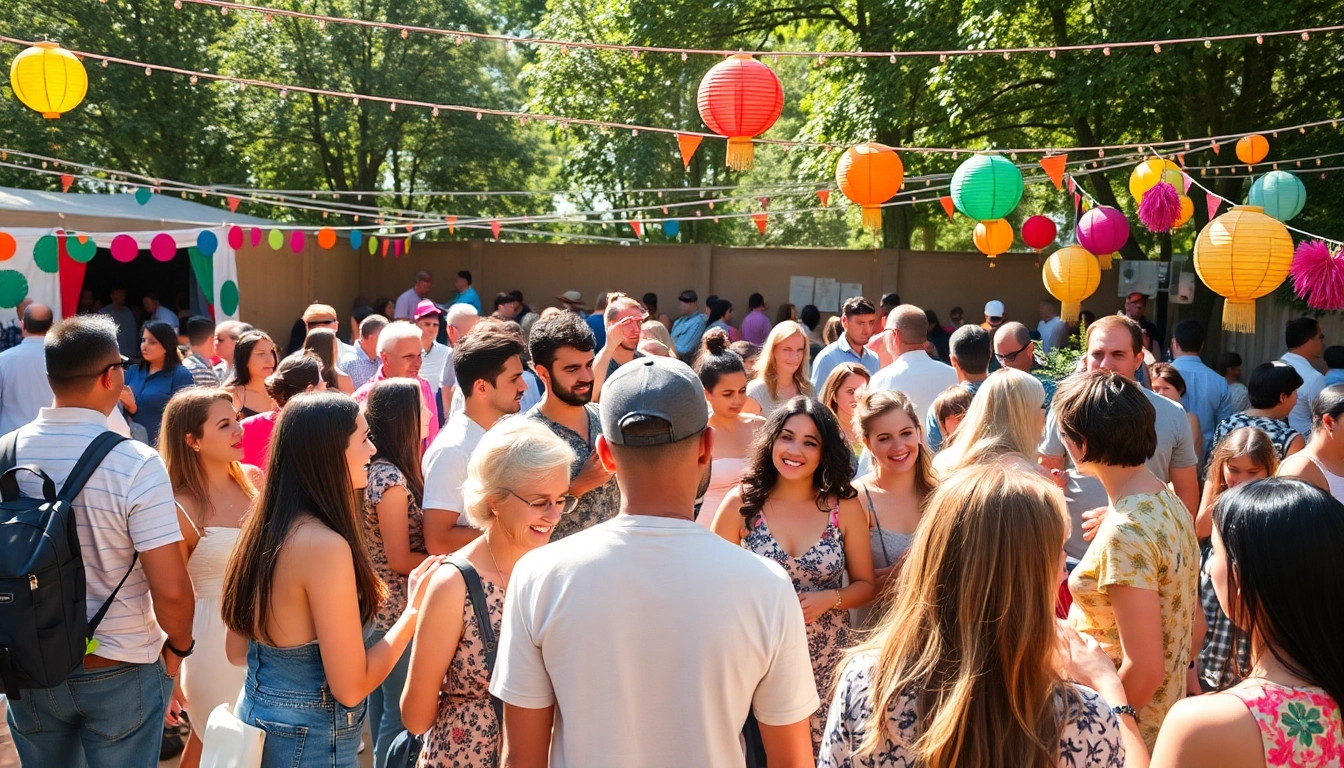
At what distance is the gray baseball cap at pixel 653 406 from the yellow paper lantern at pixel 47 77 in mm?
6177

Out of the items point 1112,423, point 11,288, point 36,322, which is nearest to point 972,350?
point 1112,423

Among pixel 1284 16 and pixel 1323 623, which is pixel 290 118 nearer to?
pixel 1284 16

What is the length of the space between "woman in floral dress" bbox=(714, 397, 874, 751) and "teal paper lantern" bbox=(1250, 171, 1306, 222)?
6.51m

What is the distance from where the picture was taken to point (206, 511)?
3.60 metres

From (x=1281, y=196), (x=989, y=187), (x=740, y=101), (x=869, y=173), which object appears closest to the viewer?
(x=740, y=101)

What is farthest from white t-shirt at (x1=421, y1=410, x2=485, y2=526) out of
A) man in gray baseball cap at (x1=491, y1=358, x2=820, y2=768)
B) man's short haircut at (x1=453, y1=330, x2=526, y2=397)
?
man in gray baseball cap at (x1=491, y1=358, x2=820, y2=768)

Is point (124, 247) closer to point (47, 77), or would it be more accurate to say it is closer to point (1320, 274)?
point (47, 77)

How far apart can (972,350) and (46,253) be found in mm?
8599

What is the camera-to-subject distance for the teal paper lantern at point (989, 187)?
7.56 meters

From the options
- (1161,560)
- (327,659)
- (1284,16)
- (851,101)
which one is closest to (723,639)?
(327,659)

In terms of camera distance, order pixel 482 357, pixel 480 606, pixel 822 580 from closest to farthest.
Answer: pixel 480 606
pixel 822 580
pixel 482 357

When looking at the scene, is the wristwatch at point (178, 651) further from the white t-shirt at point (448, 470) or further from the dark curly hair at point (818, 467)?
the dark curly hair at point (818, 467)

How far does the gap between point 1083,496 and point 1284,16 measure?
31.4ft

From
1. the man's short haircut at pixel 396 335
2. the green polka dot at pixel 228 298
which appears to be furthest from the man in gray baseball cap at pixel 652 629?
the green polka dot at pixel 228 298
